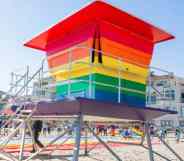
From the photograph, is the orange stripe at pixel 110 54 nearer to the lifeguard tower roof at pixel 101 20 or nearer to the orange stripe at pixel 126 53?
the orange stripe at pixel 126 53

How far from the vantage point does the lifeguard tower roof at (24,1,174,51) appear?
9000 mm

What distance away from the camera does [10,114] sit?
1048 centimetres

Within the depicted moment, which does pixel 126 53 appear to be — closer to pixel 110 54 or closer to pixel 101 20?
pixel 110 54

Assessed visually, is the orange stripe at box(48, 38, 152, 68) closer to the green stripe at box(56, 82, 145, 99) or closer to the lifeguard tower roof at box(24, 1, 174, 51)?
the lifeguard tower roof at box(24, 1, 174, 51)

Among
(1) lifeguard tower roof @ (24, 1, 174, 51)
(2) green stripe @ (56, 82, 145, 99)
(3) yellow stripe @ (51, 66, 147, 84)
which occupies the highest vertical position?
(1) lifeguard tower roof @ (24, 1, 174, 51)

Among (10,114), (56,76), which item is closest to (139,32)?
(56,76)

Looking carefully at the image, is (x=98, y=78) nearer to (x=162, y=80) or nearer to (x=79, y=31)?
(x=79, y=31)

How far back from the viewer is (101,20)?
935 cm

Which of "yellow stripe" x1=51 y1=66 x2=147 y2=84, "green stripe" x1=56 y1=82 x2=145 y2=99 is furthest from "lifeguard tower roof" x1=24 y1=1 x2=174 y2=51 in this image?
"green stripe" x1=56 y1=82 x2=145 y2=99

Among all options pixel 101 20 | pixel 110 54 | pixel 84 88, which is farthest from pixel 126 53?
pixel 84 88

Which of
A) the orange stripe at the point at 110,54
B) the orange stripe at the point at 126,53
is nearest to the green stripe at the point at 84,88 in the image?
the orange stripe at the point at 110,54

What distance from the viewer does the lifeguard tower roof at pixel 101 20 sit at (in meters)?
9.00

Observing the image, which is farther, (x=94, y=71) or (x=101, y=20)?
(x=101, y=20)

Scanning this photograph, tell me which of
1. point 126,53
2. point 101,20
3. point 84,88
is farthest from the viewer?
point 126,53
